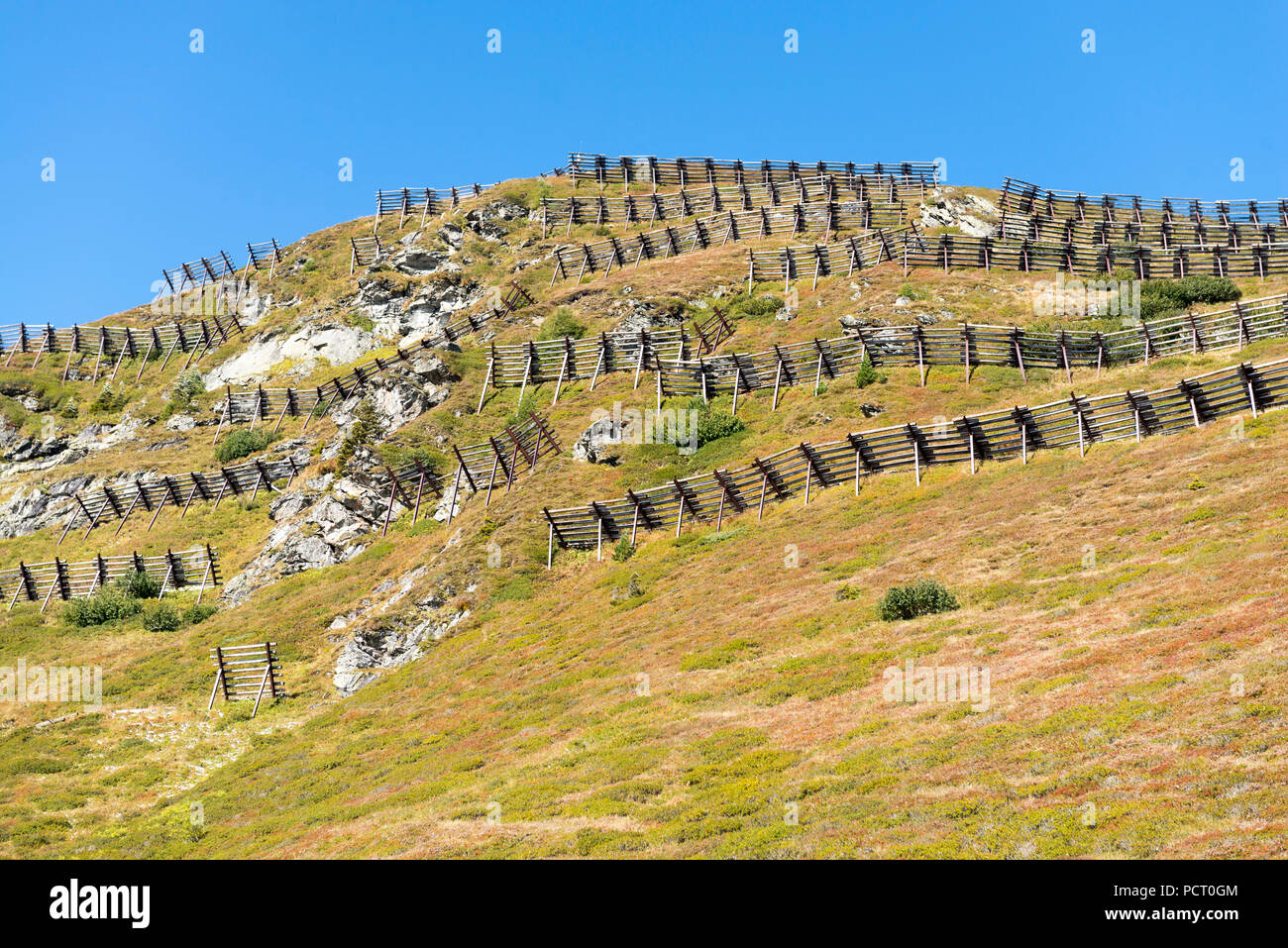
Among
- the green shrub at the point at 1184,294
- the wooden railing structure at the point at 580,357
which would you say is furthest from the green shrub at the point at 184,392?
the green shrub at the point at 1184,294

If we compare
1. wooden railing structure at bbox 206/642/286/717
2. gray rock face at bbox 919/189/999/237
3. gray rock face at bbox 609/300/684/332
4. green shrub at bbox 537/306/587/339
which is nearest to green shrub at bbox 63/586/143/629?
wooden railing structure at bbox 206/642/286/717

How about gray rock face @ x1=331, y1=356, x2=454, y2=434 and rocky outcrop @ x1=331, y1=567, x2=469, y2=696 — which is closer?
rocky outcrop @ x1=331, y1=567, x2=469, y2=696

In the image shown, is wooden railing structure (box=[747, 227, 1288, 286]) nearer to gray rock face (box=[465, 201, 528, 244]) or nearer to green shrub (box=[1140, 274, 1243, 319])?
green shrub (box=[1140, 274, 1243, 319])

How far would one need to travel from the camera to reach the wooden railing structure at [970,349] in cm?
4784

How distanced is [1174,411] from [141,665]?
4380 cm

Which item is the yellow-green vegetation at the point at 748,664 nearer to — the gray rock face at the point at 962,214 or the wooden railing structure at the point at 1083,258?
the wooden railing structure at the point at 1083,258

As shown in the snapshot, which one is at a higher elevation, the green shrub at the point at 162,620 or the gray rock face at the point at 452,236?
the gray rock face at the point at 452,236

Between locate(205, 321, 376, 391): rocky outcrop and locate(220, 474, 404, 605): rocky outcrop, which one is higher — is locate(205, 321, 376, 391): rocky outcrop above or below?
Answer: above

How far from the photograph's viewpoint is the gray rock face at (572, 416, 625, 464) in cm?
4978

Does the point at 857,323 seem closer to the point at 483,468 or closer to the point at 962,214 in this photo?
the point at 483,468

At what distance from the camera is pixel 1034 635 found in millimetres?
23688

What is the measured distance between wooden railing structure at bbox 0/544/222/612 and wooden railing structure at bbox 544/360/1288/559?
811 inches

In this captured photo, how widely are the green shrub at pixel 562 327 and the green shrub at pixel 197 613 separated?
27283 millimetres
